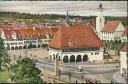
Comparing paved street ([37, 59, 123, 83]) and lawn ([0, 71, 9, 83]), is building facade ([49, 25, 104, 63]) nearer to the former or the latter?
paved street ([37, 59, 123, 83])

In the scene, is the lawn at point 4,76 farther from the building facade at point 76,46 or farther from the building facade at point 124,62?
the building facade at point 124,62

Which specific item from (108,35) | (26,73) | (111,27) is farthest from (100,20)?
(26,73)

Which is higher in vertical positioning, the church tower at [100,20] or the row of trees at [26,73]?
the church tower at [100,20]

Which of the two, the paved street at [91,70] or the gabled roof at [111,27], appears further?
the gabled roof at [111,27]

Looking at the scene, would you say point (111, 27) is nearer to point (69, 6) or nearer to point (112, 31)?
point (112, 31)

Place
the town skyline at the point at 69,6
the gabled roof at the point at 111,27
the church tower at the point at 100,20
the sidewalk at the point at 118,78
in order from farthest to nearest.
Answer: the gabled roof at the point at 111,27, the church tower at the point at 100,20, the town skyline at the point at 69,6, the sidewalk at the point at 118,78

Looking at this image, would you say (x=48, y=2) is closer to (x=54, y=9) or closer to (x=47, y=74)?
(x=54, y=9)

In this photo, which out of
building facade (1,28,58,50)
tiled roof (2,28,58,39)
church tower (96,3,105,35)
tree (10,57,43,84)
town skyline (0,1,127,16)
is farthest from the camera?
tiled roof (2,28,58,39)

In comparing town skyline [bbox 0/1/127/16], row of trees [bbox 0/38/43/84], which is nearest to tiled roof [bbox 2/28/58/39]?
town skyline [bbox 0/1/127/16]

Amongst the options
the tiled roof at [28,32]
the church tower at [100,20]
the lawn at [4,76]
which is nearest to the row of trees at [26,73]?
the lawn at [4,76]
